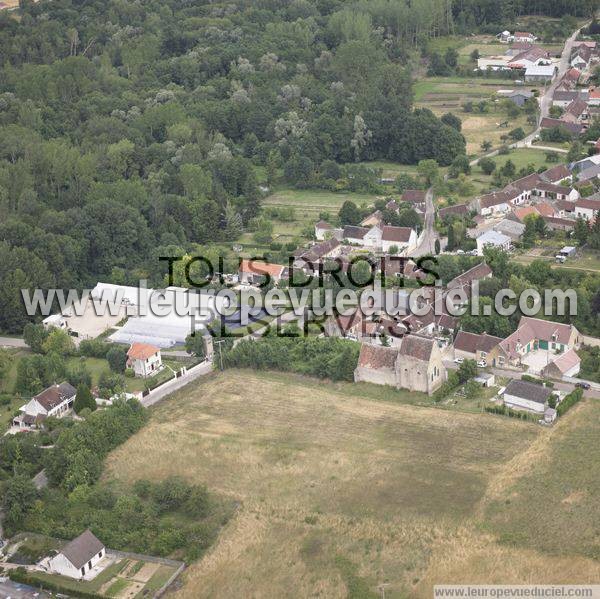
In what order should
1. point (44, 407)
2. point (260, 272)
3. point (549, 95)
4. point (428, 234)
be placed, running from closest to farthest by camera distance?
point (44, 407), point (260, 272), point (428, 234), point (549, 95)

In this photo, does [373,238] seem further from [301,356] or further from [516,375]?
[516,375]

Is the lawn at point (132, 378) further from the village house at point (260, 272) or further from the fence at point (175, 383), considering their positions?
the village house at point (260, 272)

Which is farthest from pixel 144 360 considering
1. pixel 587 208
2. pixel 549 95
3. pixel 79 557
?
pixel 549 95

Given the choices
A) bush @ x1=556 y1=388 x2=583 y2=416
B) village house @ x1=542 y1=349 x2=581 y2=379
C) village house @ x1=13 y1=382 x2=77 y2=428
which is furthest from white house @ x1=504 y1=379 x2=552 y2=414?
village house @ x1=13 y1=382 x2=77 y2=428

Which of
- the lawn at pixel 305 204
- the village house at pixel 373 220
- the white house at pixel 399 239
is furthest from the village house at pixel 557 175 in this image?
the white house at pixel 399 239

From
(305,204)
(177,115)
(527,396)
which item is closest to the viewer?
(527,396)

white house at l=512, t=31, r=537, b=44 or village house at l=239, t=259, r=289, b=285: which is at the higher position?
white house at l=512, t=31, r=537, b=44

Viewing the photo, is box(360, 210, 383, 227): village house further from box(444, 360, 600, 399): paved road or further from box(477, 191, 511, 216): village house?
box(444, 360, 600, 399): paved road
